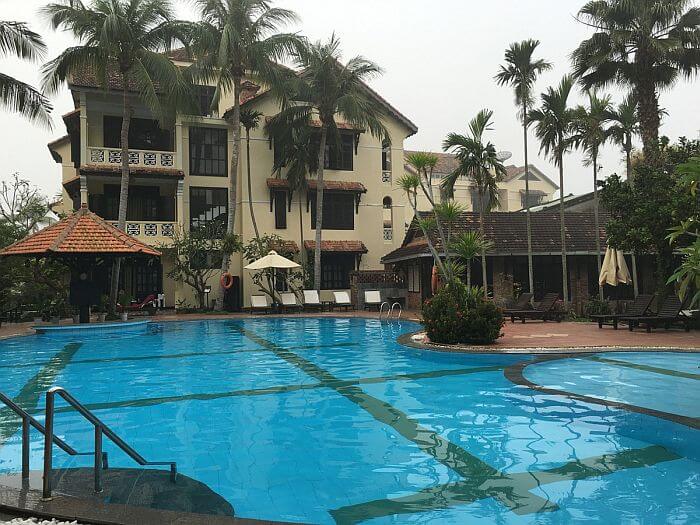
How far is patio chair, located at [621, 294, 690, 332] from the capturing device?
15531 millimetres

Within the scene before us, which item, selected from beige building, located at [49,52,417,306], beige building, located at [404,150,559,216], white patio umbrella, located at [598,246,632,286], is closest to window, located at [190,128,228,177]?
beige building, located at [49,52,417,306]

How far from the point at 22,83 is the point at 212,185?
40.4 ft

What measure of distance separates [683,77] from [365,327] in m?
13.3

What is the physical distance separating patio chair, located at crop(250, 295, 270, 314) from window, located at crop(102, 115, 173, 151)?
31.6ft

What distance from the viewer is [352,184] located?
104ft

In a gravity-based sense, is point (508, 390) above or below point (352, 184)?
below

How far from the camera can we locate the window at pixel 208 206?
29766 mm

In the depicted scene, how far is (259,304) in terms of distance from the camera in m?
27.2

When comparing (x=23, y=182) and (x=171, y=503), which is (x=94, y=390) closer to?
(x=171, y=503)

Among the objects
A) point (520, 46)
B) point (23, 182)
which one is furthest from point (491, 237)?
point (23, 182)

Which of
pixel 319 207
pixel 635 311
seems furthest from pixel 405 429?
pixel 319 207

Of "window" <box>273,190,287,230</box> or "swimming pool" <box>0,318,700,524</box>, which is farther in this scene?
"window" <box>273,190,287,230</box>

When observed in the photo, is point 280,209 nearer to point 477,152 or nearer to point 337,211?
point 337,211

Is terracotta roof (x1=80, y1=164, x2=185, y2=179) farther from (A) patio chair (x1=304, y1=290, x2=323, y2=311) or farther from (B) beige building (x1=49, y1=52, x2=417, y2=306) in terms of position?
(A) patio chair (x1=304, y1=290, x2=323, y2=311)
